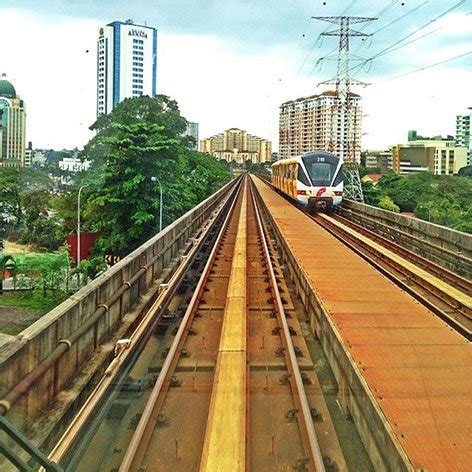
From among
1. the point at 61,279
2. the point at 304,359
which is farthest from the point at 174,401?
the point at 61,279

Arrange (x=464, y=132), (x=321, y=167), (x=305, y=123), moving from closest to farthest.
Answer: (x=321, y=167) → (x=305, y=123) → (x=464, y=132)

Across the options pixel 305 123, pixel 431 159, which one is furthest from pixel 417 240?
pixel 431 159

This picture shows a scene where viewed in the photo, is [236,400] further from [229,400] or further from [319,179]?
[319,179]

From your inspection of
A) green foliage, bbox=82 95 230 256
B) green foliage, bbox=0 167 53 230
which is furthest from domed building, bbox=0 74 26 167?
green foliage, bbox=82 95 230 256

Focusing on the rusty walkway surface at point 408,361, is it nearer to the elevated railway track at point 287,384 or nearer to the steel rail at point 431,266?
the elevated railway track at point 287,384

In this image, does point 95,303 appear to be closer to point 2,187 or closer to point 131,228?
point 131,228

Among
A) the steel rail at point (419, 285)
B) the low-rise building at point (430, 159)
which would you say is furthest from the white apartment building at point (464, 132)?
the steel rail at point (419, 285)
